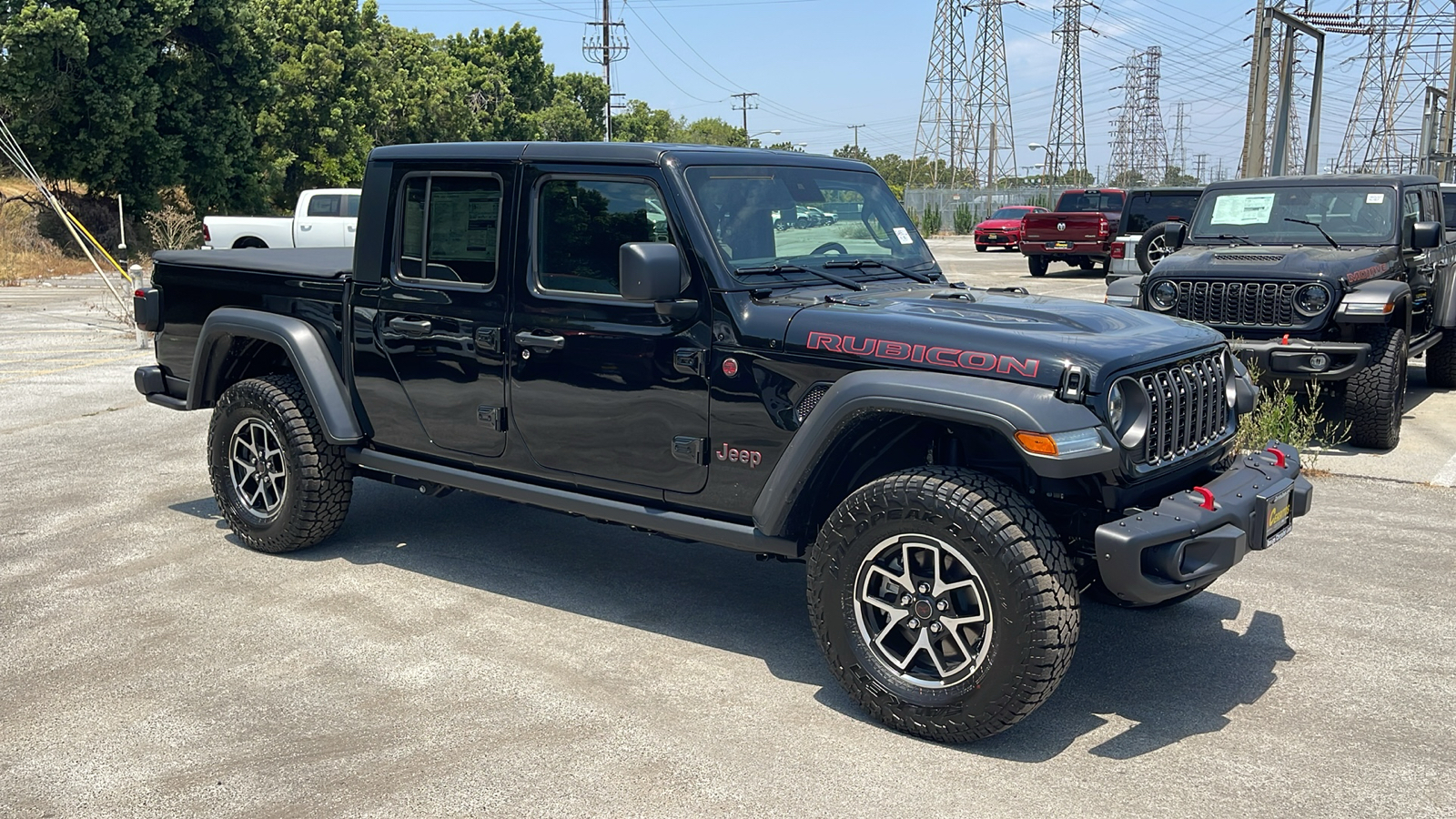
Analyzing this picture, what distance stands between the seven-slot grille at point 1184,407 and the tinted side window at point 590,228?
1.90m

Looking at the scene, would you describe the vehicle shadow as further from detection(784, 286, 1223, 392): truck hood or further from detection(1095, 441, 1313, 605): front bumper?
detection(784, 286, 1223, 392): truck hood

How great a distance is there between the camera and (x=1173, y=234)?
10.1 metres

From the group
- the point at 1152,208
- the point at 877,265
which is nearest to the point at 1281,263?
the point at 877,265

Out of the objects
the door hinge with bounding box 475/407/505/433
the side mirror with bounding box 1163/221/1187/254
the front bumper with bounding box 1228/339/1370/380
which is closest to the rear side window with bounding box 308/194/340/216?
the side mirror with bounding box 1163/221/1187/254

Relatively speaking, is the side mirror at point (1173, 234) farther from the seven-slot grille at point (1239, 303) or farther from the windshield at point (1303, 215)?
the seven-slot grille at point (1239, 303)

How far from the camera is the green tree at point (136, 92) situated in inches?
1125

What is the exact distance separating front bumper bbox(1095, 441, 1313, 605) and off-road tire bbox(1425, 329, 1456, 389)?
821 centimetres

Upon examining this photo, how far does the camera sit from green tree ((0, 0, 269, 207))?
2856 centimetres

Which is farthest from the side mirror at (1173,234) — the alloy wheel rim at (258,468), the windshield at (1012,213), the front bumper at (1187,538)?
the windshield at (1012,213)

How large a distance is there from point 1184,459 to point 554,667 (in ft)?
8.08

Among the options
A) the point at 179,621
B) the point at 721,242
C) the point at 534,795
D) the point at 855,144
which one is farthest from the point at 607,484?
the point at 855,144

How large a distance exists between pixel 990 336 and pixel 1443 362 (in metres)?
9.30

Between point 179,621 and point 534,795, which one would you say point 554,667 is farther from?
point 179,621

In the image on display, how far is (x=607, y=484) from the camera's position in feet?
16.2
